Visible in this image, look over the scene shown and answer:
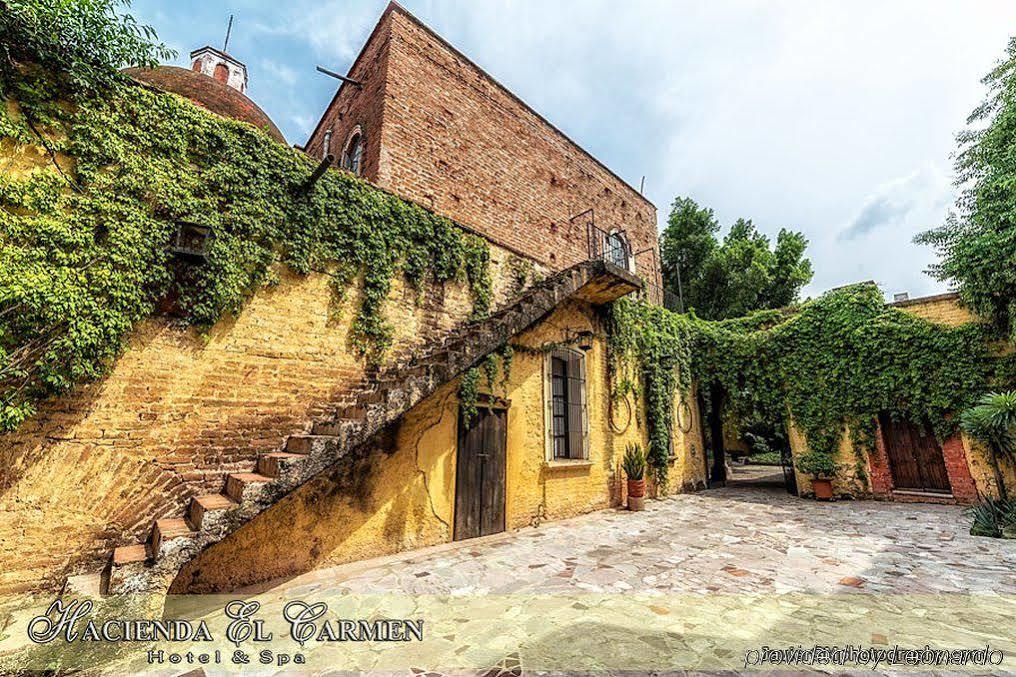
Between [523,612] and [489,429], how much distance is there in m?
3.22

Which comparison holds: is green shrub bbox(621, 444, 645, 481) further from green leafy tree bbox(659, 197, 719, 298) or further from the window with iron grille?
green leafy tree bbox(659, 197, 719, 298)

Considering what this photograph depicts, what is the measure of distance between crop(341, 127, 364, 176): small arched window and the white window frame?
559cm

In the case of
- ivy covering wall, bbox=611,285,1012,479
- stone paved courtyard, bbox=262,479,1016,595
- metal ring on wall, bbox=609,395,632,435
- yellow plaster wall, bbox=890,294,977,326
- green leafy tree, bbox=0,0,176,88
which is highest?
green leafy tree, bbox=0,0,176,88

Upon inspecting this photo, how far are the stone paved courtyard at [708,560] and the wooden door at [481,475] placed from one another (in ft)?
1.19

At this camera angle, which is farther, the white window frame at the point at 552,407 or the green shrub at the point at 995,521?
the white window frame at the point at 552,407

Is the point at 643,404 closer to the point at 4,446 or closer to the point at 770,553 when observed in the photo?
the point at 770,553

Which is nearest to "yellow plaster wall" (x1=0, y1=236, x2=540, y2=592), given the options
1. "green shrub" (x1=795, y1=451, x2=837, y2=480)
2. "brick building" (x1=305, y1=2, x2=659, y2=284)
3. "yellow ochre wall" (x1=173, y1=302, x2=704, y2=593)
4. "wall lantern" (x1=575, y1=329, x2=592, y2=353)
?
"yellow ochre wall" (x1=173, y1=302, x2=704, y2=593)

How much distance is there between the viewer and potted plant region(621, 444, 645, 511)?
28.0 ft

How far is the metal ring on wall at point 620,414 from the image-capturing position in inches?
356

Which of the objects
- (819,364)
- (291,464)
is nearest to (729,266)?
(819,364)

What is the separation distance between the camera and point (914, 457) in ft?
31.0

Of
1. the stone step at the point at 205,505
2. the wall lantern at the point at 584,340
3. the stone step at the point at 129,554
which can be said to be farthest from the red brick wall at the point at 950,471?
the stone step at the point at 129,554

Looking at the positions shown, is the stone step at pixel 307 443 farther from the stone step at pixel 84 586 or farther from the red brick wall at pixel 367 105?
the red brick wall at pixel 367 105

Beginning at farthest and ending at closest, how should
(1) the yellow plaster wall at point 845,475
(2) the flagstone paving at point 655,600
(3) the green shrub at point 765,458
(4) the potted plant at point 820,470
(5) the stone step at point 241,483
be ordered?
(3) the green shrub at point 765,458
(4) the potted plant at point 820,470
(1) the yellow plaster wall at point 845,475
(5) the stone step at point 241,483
(2) the flagstone paving at point 655,600
